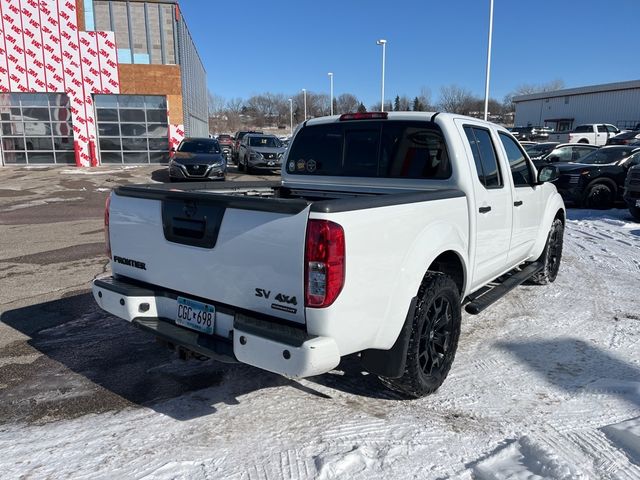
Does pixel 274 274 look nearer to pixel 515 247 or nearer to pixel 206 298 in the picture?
pixel 206 298

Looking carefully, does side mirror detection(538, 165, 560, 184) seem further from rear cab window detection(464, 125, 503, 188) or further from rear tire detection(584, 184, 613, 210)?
rear tire detection(584, 184, 613, 210)

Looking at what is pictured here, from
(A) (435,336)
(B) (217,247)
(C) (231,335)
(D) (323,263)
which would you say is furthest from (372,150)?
(C) (231,335)

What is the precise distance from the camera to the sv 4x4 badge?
2703 millimetres

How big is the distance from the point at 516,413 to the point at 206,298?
85.6 inches

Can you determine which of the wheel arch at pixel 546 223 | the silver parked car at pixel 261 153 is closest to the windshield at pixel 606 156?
the wheel arch at pixel 546 223

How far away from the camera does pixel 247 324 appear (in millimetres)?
2814

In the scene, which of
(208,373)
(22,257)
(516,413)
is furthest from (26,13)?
(516,413)

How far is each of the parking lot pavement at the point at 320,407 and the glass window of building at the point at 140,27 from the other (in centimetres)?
2119

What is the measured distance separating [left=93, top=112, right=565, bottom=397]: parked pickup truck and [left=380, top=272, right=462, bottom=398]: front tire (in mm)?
11

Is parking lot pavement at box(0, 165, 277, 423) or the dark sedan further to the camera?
the dark sedan

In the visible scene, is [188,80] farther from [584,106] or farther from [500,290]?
[584,106]

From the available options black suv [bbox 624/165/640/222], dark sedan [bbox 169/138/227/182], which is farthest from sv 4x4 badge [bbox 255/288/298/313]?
dark sedan [bbox 169/138/227/182]

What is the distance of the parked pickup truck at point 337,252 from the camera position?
8.70 feet

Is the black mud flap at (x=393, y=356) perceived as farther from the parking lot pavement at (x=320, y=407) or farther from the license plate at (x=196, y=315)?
the license plate at (x=196, y=315)
